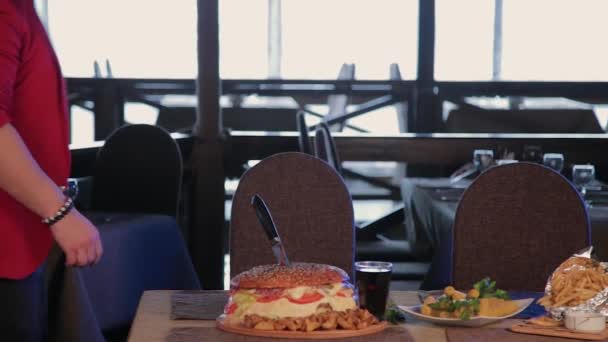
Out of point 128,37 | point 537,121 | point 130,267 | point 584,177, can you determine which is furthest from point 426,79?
point 130,267

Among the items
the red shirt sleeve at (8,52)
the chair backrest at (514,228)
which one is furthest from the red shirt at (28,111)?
the chair backrest at (514,228)

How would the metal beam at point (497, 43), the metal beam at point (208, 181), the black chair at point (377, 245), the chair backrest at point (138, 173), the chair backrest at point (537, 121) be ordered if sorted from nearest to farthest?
the chair backrest at point (138, 173) → the black chair at point (377, 245) → the metal beam at point (208, 181) → the chair backrest at point (537, 121) → the metal beam at point (497, 43)

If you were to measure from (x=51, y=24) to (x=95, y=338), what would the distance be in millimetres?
6652

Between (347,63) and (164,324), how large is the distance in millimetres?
6509

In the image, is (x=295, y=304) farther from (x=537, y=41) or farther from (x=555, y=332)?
(x=537, y=41)

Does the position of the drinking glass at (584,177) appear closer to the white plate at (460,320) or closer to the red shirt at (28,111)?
the white plate at (460,320)

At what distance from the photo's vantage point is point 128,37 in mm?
8508

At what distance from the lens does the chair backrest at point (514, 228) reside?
2.35 meters

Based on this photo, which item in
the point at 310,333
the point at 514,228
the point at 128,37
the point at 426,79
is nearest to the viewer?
the point at 310,333

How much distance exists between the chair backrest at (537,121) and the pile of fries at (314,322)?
239 inches

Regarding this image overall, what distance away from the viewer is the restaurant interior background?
7211mm

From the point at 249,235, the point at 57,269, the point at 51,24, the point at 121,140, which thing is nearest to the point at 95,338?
the point at 57,269

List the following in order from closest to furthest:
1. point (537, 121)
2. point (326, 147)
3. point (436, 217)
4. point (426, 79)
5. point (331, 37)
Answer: point (436, 217)
point (326, 147)
point (426, 79)
point (537, 121)
point (331, 37)

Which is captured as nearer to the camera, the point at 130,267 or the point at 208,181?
the point at 130,267
